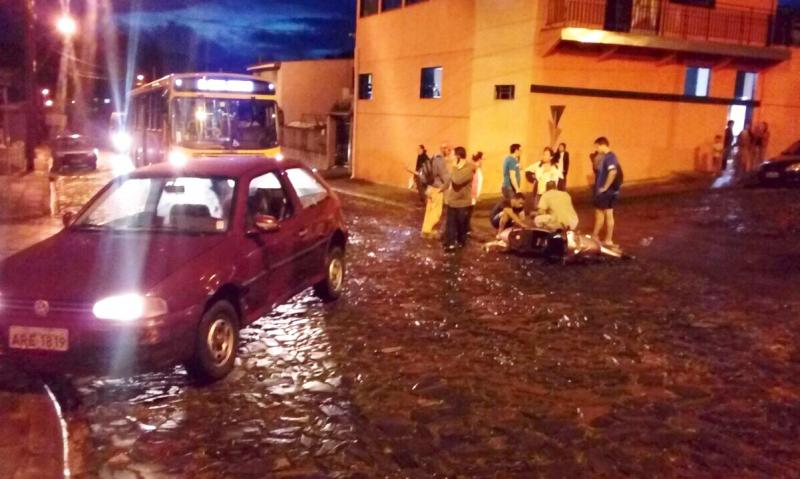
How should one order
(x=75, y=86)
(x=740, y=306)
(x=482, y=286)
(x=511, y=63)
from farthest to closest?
(x=75, y=86), (x=511, y=63), (x=482, y=286), (x=740, y=306)

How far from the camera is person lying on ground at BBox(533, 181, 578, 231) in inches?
468

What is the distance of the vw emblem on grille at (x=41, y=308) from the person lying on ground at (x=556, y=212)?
8.00 m

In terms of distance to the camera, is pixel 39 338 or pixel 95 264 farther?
pixel 95 264

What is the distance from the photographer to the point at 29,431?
17.0ft

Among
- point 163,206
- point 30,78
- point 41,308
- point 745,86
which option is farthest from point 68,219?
point 30,78

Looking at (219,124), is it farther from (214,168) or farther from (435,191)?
(214,168)

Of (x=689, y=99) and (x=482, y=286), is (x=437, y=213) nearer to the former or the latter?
(x=482, y=286)

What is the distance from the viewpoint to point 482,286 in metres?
10.1

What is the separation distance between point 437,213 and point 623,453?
927 centimetres

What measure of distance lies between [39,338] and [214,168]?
7.82 ft

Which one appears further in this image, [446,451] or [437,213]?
[437,213]

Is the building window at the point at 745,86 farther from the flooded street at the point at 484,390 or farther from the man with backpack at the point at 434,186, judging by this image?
the flooded street at the point at 484,390

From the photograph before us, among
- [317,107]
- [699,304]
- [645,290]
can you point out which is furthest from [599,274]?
[317,107]

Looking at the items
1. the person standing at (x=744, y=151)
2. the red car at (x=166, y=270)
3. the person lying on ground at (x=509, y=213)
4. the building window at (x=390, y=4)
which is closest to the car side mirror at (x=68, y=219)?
the red car at (x=166, y=270)
